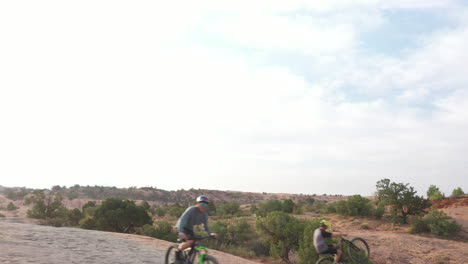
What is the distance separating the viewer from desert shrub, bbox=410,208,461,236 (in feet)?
94.5

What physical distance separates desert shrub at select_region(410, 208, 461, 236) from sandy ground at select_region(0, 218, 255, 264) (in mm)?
20680

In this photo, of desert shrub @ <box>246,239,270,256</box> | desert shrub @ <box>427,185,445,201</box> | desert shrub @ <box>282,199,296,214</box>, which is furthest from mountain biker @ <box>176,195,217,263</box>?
desert shrub @ <box>427,185,445,201</box>

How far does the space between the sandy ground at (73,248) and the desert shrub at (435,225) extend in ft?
67.8

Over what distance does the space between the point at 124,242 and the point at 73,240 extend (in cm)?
239

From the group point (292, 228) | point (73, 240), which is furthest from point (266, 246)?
point (73, 240)

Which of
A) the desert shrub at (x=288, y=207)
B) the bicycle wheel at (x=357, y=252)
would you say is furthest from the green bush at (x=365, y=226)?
the bicycle wheel at (x=357, y=252)

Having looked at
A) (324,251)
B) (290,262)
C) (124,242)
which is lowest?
(290,262)

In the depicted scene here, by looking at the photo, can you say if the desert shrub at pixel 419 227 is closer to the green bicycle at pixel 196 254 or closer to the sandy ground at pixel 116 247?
the sandy ground at pixel 116 247

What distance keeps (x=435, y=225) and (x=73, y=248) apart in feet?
92.5

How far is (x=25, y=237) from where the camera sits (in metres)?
14.9

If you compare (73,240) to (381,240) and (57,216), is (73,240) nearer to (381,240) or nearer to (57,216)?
(381,240)

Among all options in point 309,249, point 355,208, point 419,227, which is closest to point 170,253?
point 309,249

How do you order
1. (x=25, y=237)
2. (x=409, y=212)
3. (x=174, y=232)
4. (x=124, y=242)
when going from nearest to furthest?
(x=25, y=237) < (x=124, y=242) < (x=174, y=232) < (x=409, y=212)

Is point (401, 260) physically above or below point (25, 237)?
below
